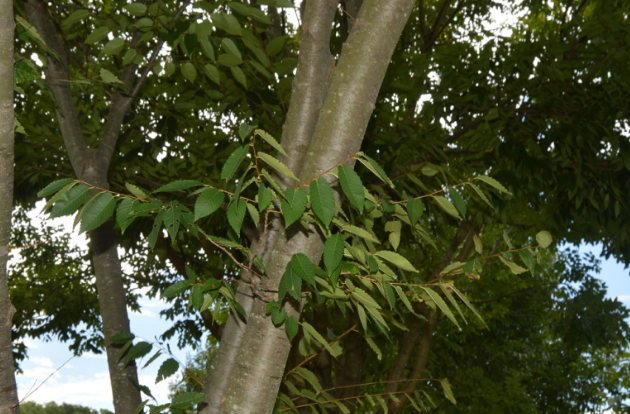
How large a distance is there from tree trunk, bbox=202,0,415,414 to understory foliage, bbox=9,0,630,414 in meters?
0.04

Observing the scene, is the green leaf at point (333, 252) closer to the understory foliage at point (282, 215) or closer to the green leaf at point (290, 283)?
the understory foliage at point (282, 215)

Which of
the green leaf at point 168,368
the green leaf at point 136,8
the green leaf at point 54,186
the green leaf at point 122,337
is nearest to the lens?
the green leaf at point 54,186

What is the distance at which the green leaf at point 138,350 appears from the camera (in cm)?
221

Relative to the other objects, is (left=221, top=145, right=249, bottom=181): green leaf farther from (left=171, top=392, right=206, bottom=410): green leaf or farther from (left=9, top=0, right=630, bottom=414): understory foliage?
(left=171, top=392, right=206, bottom=410): green leaf

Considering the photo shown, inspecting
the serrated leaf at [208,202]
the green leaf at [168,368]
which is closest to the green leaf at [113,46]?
the green leaf at [168,368]

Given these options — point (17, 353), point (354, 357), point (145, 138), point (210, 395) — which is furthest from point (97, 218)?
point (17, 353)

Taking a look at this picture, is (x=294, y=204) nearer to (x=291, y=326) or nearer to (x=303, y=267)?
(x=303, y=267)

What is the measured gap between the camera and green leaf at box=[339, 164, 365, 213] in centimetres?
146

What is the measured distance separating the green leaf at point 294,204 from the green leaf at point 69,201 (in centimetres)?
54

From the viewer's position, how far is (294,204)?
4.91 ft

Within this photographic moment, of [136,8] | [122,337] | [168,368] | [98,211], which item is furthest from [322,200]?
[136,8]

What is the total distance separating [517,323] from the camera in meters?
13.2

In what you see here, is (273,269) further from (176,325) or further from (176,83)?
(176,325)

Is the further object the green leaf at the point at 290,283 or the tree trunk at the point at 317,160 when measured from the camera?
the tree trunk at the point at 317,160
